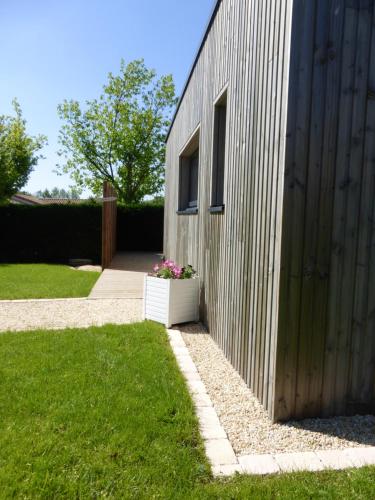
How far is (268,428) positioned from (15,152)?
676 inches

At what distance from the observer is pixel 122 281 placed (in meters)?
8.12

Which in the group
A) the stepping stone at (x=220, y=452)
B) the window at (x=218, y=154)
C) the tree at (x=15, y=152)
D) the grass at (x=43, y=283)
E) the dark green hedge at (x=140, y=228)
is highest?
the tree at (x=15, y=152)

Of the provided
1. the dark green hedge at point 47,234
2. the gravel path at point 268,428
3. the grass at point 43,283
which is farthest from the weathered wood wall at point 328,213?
the dark green hedge at point 47,234

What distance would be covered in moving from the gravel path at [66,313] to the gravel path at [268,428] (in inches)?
93.3

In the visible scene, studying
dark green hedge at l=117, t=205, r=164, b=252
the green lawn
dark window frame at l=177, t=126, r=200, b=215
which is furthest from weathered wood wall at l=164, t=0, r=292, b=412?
dark green hedge at l=117, t=205, r=164, b=252

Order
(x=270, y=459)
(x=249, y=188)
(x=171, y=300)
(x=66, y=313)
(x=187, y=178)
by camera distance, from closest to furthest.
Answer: (x=270, y=459), (x=249, y=188), (x=171, y=300), (x=66, y=313), (x=187, y=178)

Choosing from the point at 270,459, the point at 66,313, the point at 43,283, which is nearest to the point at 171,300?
the point at 66,313

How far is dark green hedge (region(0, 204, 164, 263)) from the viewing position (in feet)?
43.0

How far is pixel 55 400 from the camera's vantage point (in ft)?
8.48

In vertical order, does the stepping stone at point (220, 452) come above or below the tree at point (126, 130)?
below

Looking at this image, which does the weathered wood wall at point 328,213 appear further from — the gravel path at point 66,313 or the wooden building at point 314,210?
the gravel path at point 66,313

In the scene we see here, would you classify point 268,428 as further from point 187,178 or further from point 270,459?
point 187,178

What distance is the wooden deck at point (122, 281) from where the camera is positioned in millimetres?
6766

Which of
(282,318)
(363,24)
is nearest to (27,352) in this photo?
(282,318)
